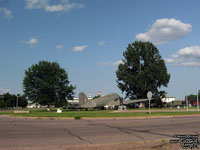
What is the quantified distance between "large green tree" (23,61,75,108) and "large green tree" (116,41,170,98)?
1382 centimetres

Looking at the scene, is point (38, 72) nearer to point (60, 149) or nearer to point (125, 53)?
point (125, 53)

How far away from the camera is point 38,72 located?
49000mm

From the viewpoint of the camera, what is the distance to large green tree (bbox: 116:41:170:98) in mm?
54250

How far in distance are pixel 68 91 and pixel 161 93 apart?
22797mm

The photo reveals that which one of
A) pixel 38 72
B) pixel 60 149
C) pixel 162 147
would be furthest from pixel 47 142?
pixel 38 72

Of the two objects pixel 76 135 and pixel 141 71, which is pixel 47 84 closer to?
pixel 141 71

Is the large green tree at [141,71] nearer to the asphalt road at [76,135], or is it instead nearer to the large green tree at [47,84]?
the large green tree at [47,84]

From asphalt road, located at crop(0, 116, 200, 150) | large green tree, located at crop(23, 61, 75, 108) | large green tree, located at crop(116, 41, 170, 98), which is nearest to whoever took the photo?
asphalt road, located at crop(0, 116, 200, 150)

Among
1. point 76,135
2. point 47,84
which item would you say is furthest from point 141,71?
point 76,135

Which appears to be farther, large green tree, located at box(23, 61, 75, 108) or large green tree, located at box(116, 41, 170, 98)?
large green tree, located at box(116, 41, 170, 98)

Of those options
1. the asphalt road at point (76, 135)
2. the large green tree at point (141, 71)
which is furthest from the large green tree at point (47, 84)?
the asphalt road at point (76, 135)

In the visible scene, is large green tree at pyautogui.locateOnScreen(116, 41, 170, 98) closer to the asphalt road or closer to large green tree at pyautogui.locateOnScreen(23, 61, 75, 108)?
large green tree at pyautogui.locateOnScreen(23, 61, 75, 108)

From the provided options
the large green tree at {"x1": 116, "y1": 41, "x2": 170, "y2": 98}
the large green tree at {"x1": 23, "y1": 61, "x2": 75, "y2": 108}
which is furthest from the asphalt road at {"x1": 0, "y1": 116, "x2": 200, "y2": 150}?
the large green tree at {"x1": 116, "y1": 41, "x2": 170, "y2": 98}

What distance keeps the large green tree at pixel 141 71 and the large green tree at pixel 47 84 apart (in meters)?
13.8
